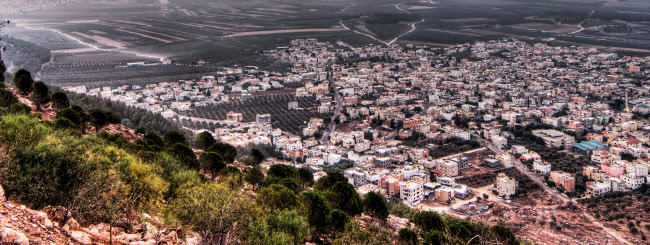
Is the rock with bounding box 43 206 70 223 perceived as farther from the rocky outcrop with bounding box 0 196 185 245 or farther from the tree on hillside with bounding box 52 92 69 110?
the tree on hillside with bounding box 52 92 69 110

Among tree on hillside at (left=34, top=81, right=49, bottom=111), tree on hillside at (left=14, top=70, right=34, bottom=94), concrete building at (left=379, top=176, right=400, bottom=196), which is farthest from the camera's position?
tree on hillside at (left=14, top=70, right=34, bottom=94)

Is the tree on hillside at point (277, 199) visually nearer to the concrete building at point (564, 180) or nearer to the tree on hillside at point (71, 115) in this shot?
the tree on hillside at point (71, 115)

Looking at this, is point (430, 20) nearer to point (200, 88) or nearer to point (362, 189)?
point (200, 88)

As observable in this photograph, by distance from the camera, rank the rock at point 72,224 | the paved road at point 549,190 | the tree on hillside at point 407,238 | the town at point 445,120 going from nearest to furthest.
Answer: the rock at point 72,224
the tree on hillside at point 407,238
the paved road at point 549,190
the town at point 445,120

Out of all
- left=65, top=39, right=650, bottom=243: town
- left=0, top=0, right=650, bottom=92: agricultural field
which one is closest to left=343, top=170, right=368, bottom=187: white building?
left=65, top=39, right=650, bottom=243: town

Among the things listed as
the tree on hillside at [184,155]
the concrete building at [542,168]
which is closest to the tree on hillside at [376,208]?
the tree on hillside at [184,155]

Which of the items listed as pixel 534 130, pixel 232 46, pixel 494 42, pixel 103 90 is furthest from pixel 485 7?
pixel 103 90

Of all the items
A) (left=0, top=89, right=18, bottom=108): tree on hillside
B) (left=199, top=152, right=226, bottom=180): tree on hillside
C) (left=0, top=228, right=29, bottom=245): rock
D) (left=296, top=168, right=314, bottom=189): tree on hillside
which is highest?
(left=0, top=228, right=29, bottom=245): rock
